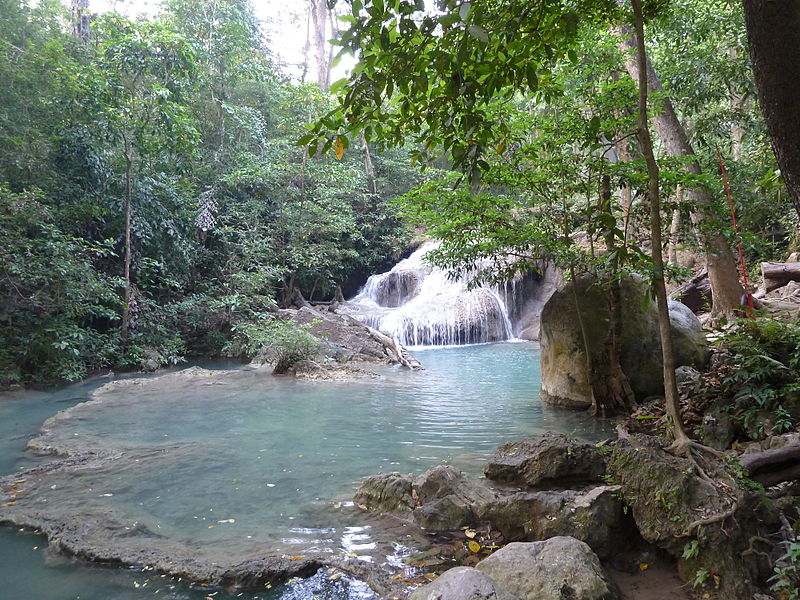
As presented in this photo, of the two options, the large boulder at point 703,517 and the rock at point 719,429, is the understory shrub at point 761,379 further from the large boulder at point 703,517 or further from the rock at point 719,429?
the large boulder at point 703,517

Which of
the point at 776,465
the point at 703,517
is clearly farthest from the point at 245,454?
the point at 776,465

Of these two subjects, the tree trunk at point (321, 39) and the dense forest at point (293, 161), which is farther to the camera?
the tree trunk at point (321, 39)

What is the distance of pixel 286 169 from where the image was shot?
56.8ft

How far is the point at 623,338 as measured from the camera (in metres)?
7.21

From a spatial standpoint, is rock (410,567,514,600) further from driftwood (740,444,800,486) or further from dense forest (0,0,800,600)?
driftwood (740,444,800,486)

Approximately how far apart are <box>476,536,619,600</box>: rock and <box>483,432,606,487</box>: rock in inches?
52.8

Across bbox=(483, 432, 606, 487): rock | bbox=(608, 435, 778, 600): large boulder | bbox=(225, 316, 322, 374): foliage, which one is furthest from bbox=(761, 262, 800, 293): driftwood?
bbox=(225, 316, 322, 374): foliage

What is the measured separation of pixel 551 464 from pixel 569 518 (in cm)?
97

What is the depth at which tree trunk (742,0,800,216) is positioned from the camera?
76.9 inches

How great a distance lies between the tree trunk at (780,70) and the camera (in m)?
1.95

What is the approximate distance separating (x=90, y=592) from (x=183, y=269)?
529 inches

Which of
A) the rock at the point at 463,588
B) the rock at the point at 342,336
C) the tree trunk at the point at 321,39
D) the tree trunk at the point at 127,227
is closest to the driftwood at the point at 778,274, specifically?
the rock at the point at 342,336

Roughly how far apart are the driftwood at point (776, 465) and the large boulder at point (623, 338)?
336cm

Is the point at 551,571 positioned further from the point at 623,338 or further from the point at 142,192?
the point at 142,192
